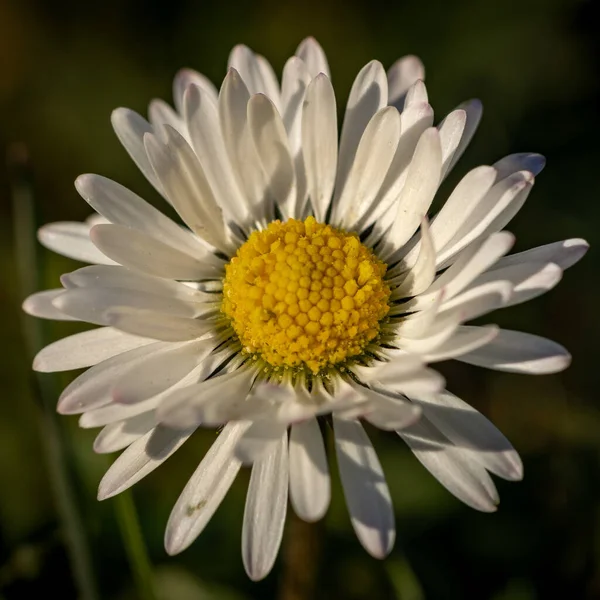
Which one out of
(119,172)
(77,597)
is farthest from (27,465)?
(119,172)

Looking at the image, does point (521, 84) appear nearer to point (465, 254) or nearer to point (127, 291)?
point (465, 254)

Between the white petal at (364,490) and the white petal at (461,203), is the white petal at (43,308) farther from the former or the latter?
the white petal at (461,203)

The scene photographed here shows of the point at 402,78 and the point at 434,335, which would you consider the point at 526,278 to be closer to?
the point at 434,335

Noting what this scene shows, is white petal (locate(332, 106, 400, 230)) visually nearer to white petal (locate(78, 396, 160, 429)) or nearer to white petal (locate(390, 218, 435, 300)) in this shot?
white petal (locate(390, 218, 435, 300))

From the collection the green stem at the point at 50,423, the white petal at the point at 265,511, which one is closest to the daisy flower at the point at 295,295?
the white petal at the point at 265,511

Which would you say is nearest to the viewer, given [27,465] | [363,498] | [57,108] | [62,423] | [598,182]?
[363,498]
